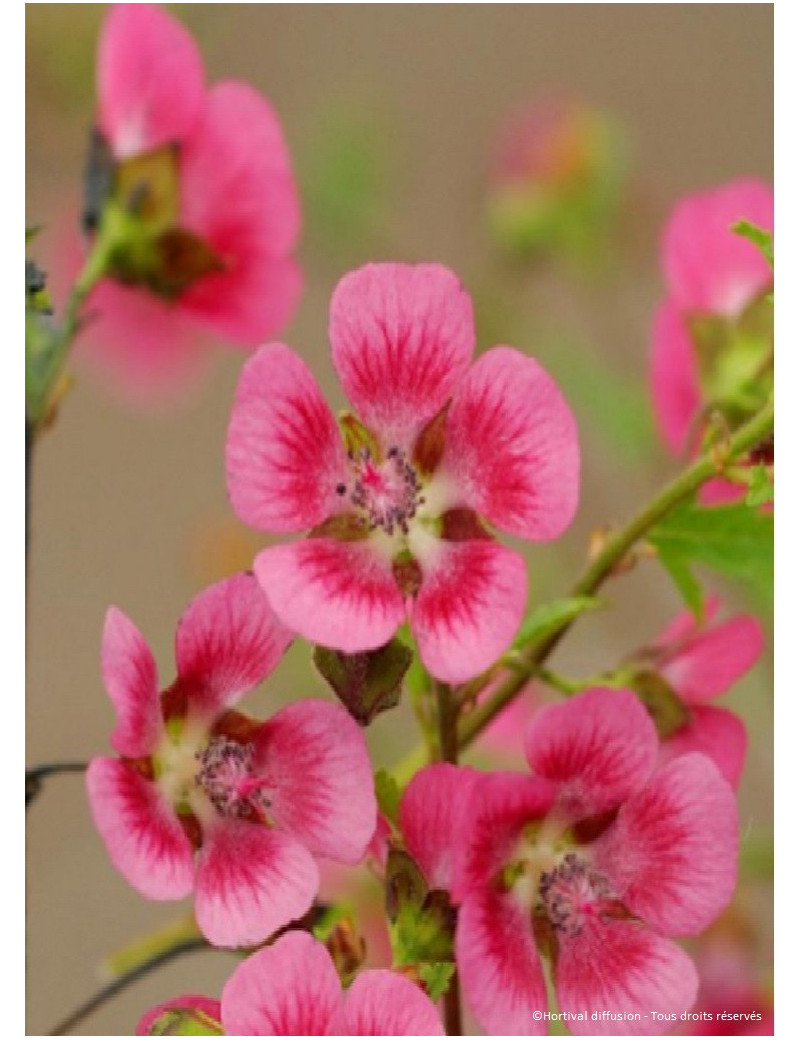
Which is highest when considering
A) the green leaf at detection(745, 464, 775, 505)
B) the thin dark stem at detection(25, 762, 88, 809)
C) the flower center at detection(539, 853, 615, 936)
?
the green leaf at detection(745, 464, 775, 505)

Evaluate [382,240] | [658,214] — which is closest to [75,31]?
[382,240]

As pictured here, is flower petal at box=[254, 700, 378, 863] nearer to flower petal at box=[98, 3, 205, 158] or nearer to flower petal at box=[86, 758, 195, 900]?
flower petal at box=[86, 758, 195, 900]

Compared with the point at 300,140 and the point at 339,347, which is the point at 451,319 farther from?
the point at 300,140

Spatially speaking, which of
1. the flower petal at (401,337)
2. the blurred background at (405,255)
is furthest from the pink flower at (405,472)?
the blurred background at (405,255)

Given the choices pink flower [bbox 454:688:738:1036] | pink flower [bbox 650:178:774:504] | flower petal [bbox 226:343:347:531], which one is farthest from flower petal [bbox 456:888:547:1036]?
pink flower [bbox 650:178:774:504]

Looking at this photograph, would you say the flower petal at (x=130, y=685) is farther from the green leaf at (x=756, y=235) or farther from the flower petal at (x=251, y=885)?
the green leaf at (x=756, y=235)
